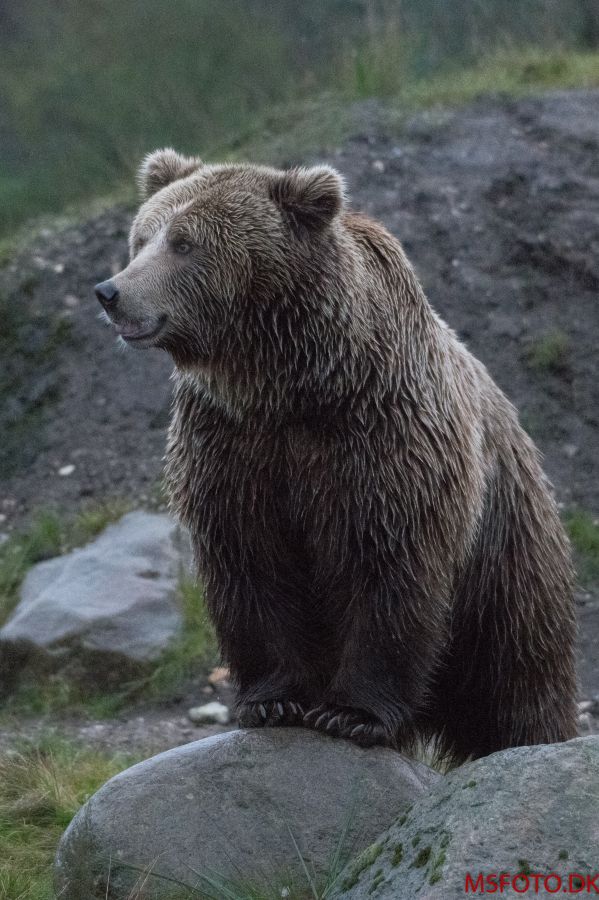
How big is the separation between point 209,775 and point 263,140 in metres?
8.10

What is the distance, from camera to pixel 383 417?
4863mm

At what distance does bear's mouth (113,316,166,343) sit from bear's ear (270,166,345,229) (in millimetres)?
625

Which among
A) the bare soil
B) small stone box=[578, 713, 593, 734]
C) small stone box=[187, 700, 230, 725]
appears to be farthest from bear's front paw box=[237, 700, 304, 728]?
the bare soil

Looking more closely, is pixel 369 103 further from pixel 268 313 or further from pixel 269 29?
pixel 268 313

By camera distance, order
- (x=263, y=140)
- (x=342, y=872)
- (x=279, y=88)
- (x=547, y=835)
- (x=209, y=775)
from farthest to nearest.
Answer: (x=279, y=88) < (x=263, y=140) < (x=209, y=775) < (x=342, y=872) < (x=547, y=835)

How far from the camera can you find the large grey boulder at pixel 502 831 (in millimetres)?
3406

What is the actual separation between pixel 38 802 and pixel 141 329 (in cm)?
211

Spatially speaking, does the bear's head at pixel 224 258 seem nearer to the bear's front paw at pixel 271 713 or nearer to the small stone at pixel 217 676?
the bear's front paw at pixel 271 713

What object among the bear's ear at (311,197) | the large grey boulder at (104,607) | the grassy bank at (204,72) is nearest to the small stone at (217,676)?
the large grey boulder at (104,607)

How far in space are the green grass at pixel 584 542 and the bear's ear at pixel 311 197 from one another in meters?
4.27

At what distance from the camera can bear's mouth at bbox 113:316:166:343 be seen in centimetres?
469

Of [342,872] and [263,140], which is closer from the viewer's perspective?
[342,872]

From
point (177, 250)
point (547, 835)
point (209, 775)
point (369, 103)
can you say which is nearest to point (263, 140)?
point (369, 103)

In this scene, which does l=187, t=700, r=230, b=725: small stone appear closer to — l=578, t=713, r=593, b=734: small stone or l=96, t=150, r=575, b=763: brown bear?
l=578, t=713, r=593, b=734: small stone
